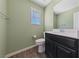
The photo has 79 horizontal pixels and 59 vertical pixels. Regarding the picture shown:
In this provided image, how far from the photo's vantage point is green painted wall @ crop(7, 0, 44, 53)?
2.67m

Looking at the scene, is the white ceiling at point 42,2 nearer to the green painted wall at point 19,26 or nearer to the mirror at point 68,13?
the green painted wall at point 19,26

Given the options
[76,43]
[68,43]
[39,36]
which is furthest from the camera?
[39,36]

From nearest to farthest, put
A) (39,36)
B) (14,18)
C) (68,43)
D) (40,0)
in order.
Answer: (68,43) → (14,18) → (40,0) → (39,36)

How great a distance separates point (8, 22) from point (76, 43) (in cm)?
211

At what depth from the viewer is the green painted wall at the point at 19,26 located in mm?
2668

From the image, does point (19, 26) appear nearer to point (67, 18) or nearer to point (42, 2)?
point (42, 2)

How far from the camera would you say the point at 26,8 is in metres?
3.32

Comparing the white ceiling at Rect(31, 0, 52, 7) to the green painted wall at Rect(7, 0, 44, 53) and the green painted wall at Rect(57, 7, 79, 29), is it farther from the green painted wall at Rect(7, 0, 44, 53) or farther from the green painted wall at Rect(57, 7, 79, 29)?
the green painted wall at Rect(57, 7, 79, 29)

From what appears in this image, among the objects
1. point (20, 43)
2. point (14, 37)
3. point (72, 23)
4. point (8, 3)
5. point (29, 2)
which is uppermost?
point (29, 2)

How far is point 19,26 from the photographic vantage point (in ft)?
9.83

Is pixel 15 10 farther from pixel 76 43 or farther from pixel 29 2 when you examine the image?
pixel 76 43

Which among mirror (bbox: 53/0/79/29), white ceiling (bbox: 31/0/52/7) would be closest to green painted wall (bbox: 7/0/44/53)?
white ceiling (bbox: 31/0/52/7)

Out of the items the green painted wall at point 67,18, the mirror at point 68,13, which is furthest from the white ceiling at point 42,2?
the green painted wall at point 67,18

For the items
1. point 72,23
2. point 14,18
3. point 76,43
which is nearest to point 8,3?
point 14,18
